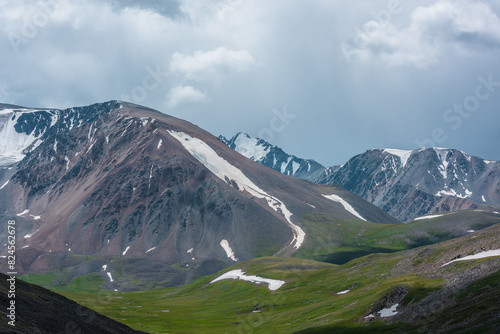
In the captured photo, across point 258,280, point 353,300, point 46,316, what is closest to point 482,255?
point 353,300

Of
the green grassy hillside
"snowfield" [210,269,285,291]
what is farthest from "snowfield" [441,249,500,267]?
"snowfield" [210,269,285,291]

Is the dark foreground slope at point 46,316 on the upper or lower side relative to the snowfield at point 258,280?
upper

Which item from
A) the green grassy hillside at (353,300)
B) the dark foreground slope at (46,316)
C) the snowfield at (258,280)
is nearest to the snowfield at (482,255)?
the green grassy hillside at (353,300)

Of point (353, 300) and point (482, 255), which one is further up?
point (482, 255)

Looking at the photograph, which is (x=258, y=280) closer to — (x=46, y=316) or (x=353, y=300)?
(x=353, y=300)

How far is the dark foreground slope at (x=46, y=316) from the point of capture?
193 feet

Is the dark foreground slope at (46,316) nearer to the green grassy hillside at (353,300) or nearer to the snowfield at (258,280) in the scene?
the green grassy hillside at (353,300)

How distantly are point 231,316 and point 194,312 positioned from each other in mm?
19893

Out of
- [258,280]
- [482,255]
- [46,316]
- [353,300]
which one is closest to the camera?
[46,316]

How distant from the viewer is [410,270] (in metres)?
111

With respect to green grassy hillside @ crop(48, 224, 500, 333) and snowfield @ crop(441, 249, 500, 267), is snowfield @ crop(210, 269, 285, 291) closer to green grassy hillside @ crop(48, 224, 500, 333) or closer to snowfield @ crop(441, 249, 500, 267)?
green grassy hillside @ crop(48, 224, 500, 333)

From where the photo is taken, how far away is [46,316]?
215 ft

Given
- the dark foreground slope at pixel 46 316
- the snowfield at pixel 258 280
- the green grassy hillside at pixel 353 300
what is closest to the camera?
the dark foreground slope at pixel 46 316

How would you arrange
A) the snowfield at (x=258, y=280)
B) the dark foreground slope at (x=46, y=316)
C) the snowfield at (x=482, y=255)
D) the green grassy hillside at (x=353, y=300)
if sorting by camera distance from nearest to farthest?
the dark foreground slope at (x=46, y=316)
the green grassy hillside at (x=353, y=300)
the snowfield at (x=482, y=255)
the snowfield at (x=258, y=280)
